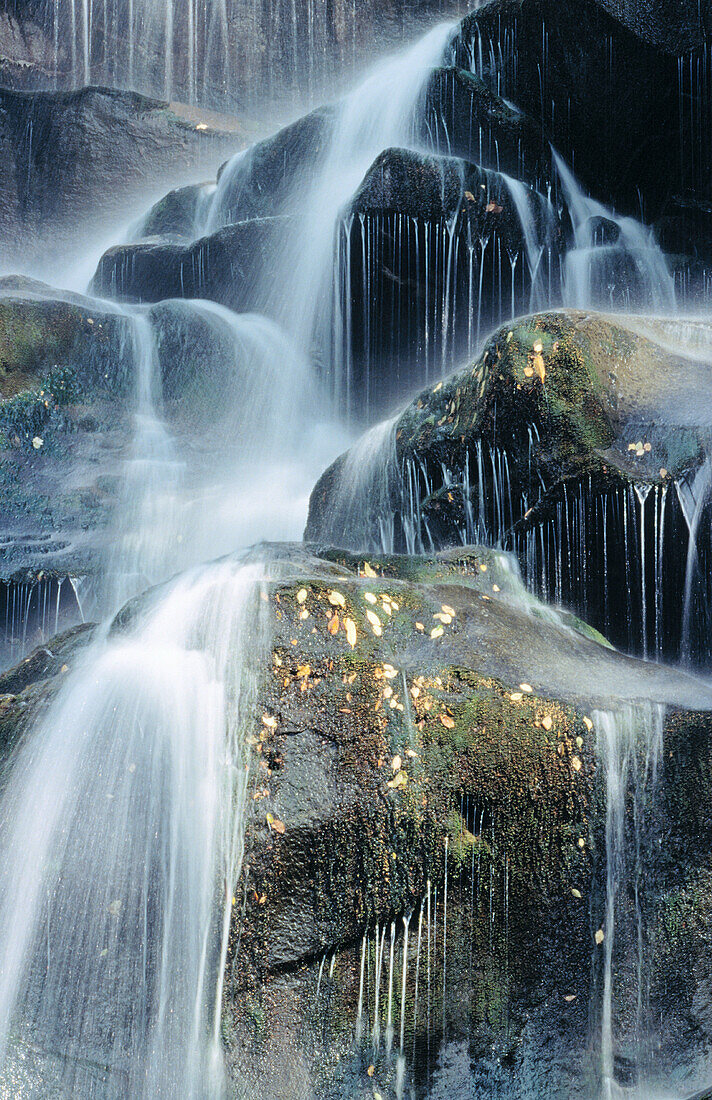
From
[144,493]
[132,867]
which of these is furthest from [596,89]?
[132,867]

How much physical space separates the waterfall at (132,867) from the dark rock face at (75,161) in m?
13.2

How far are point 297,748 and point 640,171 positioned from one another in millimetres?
9001

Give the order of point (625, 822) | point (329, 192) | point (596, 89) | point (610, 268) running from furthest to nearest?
point (329, 192) → point (596, 89) → point (610, 268) → point (625, 822)

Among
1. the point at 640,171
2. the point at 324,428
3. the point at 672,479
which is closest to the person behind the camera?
the point at 672,479

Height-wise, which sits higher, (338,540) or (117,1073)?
(338,540)

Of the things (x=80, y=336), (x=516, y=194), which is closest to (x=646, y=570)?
(x=516, y=194)

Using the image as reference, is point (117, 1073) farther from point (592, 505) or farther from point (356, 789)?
point (592, 505)

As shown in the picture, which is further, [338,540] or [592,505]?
[338,540]

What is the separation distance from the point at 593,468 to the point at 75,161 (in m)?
13.1

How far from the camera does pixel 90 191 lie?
1476 cm

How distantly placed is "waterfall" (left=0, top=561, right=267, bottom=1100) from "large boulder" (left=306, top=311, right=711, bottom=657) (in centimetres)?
190

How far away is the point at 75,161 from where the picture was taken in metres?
14.6

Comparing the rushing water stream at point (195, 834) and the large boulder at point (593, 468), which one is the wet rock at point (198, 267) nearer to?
the rushing water stream at point (195, 834)

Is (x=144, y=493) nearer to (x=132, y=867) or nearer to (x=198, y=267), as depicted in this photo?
(x=198, y=267)
